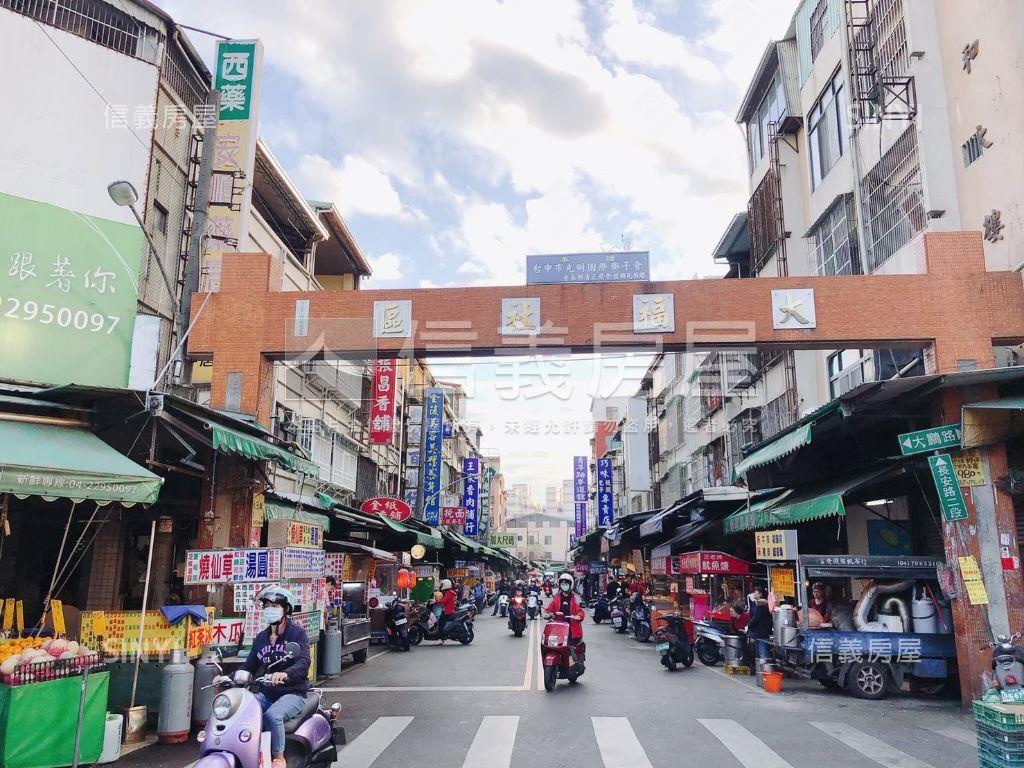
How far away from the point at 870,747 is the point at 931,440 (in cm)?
502

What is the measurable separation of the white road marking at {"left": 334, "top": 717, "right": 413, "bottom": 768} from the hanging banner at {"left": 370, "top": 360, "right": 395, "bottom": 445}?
20.7m

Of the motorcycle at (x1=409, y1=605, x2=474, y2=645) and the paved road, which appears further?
the motorcycle at (x1=409, y1=605, x2=474, y2=645)

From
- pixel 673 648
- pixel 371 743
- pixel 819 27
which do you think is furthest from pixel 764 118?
pixel 371 743

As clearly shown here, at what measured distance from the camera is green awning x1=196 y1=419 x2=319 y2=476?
10672 mm

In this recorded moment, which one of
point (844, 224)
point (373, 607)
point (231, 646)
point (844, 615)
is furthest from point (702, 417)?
point (231, 646)

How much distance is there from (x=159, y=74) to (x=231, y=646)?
1368cm

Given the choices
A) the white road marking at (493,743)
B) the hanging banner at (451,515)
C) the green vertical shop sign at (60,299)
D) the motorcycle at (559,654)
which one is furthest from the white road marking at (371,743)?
the hanging banner at (451,515)

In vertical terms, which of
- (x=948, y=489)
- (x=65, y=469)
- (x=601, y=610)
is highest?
(x=948, y=489)

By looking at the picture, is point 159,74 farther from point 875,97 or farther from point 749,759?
point 749,759

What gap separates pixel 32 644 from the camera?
793cm

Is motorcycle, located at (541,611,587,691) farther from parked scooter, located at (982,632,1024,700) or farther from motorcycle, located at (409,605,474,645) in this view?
motorcycle, located at (409,605,474,645)

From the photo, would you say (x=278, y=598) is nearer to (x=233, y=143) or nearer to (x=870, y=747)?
(x=870, y=747)

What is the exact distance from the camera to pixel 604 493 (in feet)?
177

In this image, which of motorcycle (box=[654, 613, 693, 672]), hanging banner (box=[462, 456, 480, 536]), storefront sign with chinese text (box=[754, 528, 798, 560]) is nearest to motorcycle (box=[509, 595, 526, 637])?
motorcycle (box=[654, 613, 693, 672])
